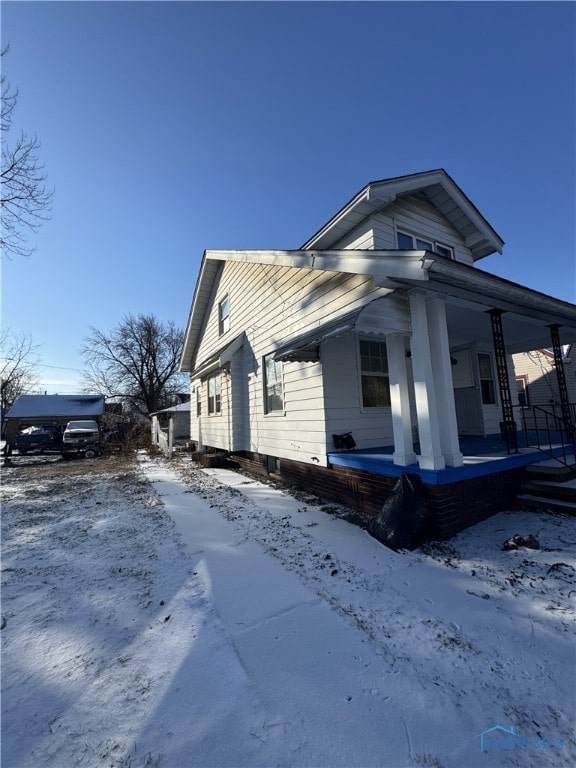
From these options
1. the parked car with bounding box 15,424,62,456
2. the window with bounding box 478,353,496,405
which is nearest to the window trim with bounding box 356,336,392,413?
the window with bounding box 478,353,496,405

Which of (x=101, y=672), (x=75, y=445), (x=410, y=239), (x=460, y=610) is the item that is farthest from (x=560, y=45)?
(x=75, y=445)

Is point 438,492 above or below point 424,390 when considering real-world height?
below

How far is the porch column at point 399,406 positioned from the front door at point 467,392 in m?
4.87

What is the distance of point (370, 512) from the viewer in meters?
5.48

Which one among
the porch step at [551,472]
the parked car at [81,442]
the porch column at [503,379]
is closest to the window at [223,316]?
the porch column at [503,379]

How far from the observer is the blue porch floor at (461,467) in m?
4.42

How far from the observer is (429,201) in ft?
24.7

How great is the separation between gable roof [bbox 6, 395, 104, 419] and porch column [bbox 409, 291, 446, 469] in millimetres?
24459

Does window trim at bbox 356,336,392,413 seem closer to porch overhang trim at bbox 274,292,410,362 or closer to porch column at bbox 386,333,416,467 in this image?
porch column at bbox 386,333,416,467

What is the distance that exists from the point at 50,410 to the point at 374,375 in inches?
960

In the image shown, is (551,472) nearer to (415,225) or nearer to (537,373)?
(415,225)

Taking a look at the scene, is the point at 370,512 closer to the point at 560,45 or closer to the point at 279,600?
the point at 279,600

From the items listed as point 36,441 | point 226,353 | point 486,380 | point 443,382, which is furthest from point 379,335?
point 36,441

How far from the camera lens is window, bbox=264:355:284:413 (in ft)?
27.4
